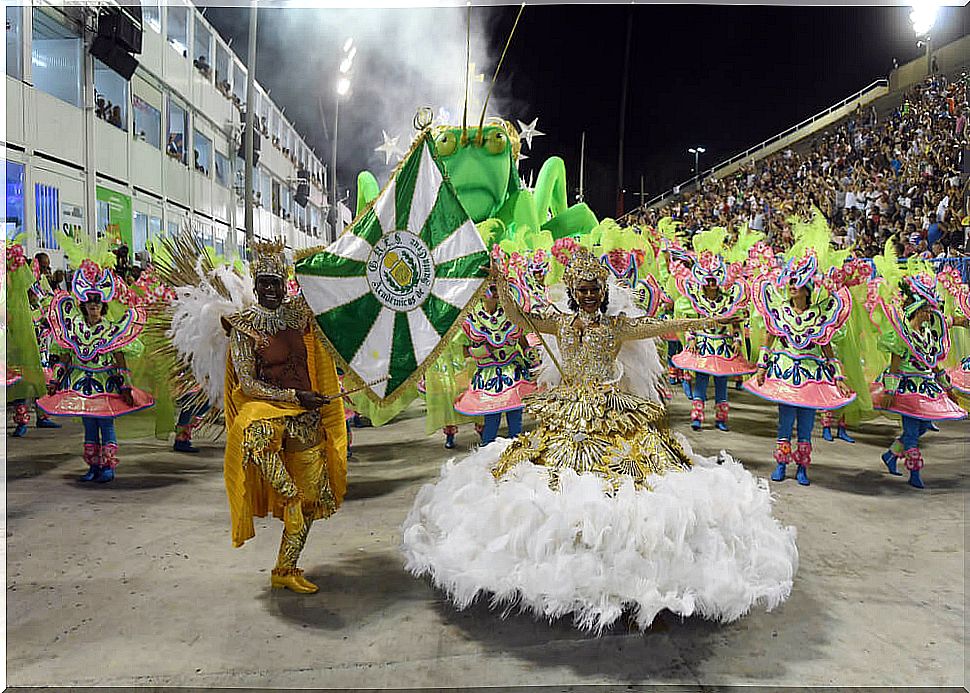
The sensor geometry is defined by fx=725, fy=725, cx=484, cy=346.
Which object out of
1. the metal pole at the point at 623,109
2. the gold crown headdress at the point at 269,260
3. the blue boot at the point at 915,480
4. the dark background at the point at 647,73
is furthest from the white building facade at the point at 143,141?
the blue boot at the point at 915,480

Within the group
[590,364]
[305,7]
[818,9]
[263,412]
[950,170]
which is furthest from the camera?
[950,170]

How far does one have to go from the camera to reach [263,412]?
9.73 ft

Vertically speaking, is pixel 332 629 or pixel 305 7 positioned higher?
pixel 305 7

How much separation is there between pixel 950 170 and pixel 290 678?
7339 mm

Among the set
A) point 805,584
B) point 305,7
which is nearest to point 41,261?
point 305,7

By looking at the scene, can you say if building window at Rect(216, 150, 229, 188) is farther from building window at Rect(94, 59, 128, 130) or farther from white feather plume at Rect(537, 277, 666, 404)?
white feather plume at Rect(537, 277, 666, 404)

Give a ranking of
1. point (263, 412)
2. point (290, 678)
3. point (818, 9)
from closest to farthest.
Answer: point (290, 678), point (263, 412), point (818, 9)

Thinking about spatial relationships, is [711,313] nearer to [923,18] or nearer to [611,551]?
[923,18]

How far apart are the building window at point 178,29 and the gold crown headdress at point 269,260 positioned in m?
2.48

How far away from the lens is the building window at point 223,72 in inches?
191

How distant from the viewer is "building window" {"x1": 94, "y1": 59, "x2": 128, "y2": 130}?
4.85 metres

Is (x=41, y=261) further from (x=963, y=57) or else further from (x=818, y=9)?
(x=963, y=57)

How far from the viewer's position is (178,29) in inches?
187

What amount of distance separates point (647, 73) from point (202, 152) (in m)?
3.25
